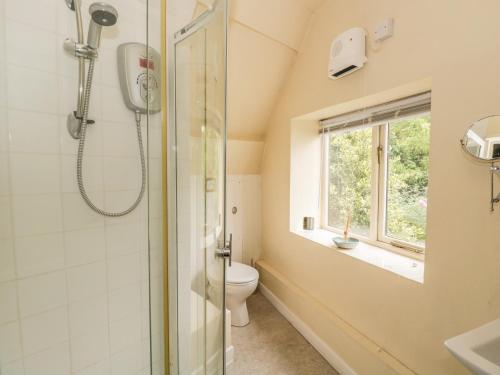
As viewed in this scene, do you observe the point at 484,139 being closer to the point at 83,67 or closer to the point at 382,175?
the point at 382,175

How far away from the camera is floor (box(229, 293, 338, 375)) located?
1.56 meters

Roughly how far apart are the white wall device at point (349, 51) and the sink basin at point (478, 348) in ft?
4.33

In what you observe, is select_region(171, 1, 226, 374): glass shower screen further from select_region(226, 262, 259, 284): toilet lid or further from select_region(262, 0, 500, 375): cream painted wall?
Answer: select_region(262, 0, 500, 375): cream painted wall

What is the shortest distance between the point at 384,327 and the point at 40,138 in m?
1.86

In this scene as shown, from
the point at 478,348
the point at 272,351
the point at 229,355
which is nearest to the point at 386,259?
the point at 478,348

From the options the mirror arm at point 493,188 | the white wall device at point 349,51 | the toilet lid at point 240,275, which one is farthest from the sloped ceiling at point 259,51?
the mirror arm at point 493,188

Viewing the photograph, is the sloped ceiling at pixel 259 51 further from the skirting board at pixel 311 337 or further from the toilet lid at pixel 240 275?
the skirting board at pixel 311 337

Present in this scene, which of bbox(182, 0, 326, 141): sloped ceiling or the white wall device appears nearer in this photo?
the white wall device

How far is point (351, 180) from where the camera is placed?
1.96m

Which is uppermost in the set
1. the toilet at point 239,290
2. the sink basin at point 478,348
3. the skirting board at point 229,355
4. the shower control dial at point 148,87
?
the shower control dial at point 148,87

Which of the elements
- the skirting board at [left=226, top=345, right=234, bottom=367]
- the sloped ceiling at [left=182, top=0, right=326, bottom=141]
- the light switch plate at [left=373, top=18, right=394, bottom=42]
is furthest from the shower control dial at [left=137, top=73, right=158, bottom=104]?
the skirting board at [left=226, top=345, right=234, bottom=367]

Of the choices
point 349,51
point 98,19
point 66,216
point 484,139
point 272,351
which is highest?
point 349,51

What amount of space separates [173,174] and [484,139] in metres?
1.27

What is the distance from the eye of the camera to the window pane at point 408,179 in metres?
1.48
